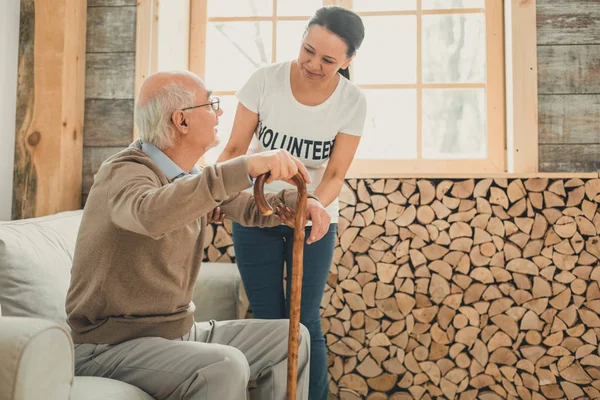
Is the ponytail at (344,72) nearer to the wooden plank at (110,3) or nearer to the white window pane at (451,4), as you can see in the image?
the white window pane at (451,4)

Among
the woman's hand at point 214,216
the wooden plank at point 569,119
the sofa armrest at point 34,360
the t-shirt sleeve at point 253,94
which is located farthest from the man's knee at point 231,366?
the wooden plank at point 569,119

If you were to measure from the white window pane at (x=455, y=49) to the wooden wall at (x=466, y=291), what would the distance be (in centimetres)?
66

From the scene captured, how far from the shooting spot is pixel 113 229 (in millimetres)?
1386

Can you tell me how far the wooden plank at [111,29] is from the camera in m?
2.78

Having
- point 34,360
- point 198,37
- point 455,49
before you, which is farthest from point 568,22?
point 34,360

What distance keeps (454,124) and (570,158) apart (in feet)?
1.90

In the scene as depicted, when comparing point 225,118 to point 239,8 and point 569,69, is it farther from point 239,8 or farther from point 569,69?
point 569,69

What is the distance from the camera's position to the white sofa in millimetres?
1056

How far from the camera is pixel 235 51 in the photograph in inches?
121

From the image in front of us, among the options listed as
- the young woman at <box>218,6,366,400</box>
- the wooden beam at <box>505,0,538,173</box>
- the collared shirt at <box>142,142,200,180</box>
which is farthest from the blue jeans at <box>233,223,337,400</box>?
the wooden beam at <box>505,0,538,173</box>

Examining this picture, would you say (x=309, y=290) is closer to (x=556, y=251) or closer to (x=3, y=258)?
(x=3, y=258)

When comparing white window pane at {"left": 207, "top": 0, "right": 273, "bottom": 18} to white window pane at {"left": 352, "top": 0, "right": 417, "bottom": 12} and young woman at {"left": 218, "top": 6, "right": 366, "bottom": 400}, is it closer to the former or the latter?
white window pane at {"left": 352, "top": 0, "right": 417, "bottom": 12}

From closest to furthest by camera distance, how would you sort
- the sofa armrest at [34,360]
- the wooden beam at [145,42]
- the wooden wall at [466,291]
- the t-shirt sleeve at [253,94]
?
the sofa armrest at [34,360], the t-shirt sleeve at [253,94], the wooden wall at [466,291], the wooden beam at [145,42]

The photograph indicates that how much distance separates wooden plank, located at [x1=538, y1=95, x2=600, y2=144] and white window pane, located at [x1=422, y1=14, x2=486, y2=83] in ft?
1.42
